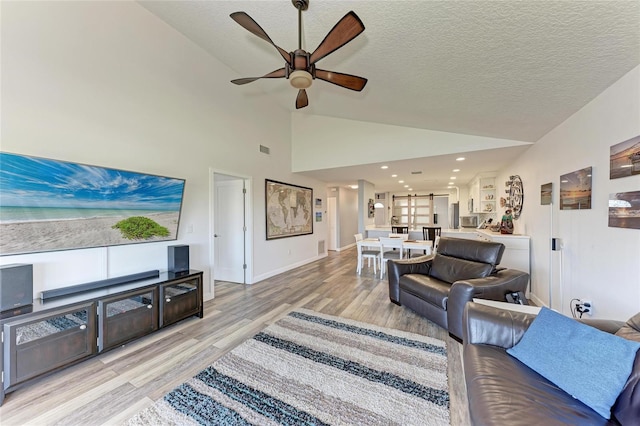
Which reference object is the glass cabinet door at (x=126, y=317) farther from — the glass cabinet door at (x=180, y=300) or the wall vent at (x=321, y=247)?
the wall vent at (x=321, y=247)

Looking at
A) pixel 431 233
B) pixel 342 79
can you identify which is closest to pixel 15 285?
pixel 342 79

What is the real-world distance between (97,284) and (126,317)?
47cm

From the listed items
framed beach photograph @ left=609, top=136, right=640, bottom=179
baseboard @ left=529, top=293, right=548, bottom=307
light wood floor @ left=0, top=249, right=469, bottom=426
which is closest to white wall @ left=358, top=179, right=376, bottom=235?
light wood floor @ left=0, top=249, right=469, bottom=426

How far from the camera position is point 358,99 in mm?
3705

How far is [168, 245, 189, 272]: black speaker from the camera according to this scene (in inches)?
125

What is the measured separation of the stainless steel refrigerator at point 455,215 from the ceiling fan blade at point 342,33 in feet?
32.4

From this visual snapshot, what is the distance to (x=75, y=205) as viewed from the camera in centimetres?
235

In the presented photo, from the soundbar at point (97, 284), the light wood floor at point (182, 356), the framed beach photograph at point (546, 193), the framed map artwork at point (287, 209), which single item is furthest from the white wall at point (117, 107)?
the framed beach photograph at point (546, 193)

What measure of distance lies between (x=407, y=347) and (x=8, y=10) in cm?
470

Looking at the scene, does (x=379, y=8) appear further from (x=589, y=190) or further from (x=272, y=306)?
(x=272, y=306)

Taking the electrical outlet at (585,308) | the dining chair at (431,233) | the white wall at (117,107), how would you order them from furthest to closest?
the dining chair at (431,233), the electrical outlet at (585,308), the white wall at (117,107)

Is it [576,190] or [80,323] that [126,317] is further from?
→ [576,190]

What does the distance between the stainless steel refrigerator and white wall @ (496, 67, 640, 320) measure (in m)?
6.81

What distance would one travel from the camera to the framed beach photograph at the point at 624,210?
5.99 feet
